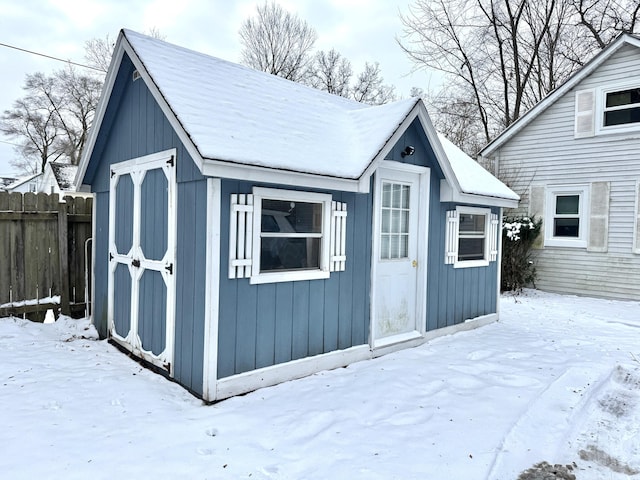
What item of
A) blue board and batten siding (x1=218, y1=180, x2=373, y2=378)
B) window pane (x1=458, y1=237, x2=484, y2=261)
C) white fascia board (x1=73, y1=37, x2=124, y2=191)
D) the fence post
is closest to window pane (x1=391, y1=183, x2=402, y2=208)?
blue board and batten siding (x1=218, y1=180, x2=373, y2=378)

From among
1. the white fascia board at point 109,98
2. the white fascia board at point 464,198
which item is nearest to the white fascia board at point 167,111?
the white fascia board at point 109,98

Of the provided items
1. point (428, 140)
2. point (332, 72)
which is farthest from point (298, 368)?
point (332, 72)

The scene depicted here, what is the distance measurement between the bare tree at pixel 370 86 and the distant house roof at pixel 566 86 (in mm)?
13396

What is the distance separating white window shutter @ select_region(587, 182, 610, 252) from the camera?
33.0 feet

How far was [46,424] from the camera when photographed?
3.23 m

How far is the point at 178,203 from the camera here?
4.14m

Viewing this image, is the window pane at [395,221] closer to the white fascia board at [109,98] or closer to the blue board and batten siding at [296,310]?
the blue board and batten siding at [296,310]

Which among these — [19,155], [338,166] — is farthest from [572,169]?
[19,155]

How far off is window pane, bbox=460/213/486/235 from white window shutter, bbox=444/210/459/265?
32 centimetres

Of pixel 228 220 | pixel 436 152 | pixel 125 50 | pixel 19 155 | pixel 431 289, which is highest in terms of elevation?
pixel 19 155

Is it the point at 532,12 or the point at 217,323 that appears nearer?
the point at 217,323

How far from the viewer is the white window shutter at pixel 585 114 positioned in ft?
33.8

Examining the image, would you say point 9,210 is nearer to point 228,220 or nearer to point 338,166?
point 228,220

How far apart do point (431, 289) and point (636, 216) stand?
22.3ft
